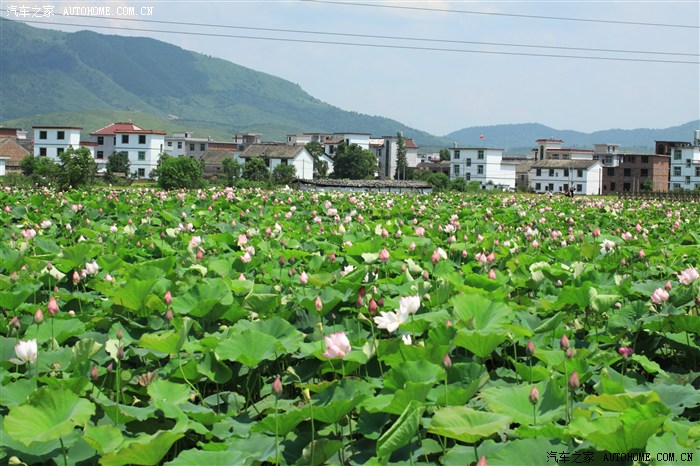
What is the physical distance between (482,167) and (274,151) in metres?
25.0

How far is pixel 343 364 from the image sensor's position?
9.39 feet

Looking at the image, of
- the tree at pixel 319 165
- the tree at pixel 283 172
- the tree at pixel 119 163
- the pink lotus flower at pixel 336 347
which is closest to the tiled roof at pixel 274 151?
the tree at pixel 319 165

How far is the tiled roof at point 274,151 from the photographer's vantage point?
8481cm

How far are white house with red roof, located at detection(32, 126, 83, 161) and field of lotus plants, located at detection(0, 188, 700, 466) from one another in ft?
263

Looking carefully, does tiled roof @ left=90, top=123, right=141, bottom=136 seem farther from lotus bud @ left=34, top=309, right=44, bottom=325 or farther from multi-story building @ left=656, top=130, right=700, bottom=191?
lotus bud @ left=34, top=309, right=44, bottom=325

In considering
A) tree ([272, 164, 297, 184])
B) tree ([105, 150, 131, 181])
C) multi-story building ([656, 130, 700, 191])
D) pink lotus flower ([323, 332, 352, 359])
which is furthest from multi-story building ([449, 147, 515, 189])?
pink lotus flower ([323, 332, 352, 359])

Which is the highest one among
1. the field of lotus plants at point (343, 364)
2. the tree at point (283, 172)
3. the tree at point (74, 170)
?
the tree at point (283, 172)

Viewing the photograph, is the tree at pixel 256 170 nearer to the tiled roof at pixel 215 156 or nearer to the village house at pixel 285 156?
the village house at pixel 285 156

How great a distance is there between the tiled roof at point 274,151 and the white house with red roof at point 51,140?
62.1ft

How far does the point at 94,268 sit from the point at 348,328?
177 centimetres

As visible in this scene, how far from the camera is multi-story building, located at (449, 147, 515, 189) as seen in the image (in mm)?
92688

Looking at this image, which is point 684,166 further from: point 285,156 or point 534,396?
point 534,396

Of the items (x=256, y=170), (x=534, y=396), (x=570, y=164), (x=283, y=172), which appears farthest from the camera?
(x=570, y=164)

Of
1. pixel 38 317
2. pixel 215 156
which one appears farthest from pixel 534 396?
pixel 215 156
